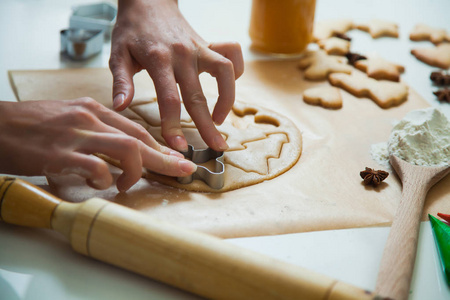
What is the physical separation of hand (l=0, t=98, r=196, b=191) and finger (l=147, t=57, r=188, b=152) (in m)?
0.10

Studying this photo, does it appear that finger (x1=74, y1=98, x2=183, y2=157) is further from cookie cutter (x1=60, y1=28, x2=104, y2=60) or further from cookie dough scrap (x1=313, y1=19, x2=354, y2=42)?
cookie dough scrap (x1=313, y1=19, x2=354, y2=42)

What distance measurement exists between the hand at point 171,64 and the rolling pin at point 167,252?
0.35 metres

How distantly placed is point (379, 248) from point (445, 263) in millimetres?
124

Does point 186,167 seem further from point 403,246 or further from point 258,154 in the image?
point 403,246

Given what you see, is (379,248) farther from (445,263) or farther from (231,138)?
(231,138)

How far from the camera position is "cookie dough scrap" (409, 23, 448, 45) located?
77.0 inches

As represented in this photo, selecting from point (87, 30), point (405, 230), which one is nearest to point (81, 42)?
point (87, 30)

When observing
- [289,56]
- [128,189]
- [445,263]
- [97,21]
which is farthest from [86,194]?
[289,56]

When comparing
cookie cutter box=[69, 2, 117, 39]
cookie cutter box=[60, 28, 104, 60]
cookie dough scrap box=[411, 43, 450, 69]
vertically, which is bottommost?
cookie dough scrap box=[411, 43, 450, 69]

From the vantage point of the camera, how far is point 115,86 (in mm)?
1121

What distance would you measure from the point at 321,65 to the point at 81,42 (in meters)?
0.86

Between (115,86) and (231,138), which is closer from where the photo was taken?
(115,86)

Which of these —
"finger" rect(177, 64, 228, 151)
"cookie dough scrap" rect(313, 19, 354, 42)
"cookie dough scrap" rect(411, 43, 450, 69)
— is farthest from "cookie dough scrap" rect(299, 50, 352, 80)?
"finger" rect(177, 64, 228, 151)

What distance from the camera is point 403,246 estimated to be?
0.86m
